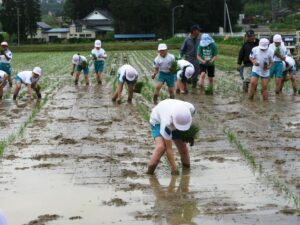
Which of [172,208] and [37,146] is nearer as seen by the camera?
[172,208]

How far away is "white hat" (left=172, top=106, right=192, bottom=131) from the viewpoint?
759 centimetres

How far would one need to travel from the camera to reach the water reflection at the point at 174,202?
621 centimetres

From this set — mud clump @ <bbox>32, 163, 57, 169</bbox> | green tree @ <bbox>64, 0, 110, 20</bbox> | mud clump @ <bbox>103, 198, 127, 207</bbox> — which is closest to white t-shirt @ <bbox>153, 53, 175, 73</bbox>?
mud clump @ <bbox>32, 163, 57, 169</bbox>

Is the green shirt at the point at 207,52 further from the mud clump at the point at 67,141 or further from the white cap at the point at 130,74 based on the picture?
the mud clump at the point at 67,141

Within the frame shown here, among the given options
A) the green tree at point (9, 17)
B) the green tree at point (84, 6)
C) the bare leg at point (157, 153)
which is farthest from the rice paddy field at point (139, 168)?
the green tree at point (84, 6)

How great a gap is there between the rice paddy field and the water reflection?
10 millimetres

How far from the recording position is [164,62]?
15094mm

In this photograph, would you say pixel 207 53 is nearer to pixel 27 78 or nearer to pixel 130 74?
pixel 130 74

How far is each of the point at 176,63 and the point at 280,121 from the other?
3574 millimetres

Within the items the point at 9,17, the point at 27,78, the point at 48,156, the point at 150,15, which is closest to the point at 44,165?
the point at 48,156

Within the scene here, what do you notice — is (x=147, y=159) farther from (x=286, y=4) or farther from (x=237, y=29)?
(x=286, y=4)

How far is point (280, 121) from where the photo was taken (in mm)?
12258

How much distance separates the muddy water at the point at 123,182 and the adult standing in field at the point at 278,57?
176 inches

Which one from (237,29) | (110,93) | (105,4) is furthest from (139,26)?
(110,93)
